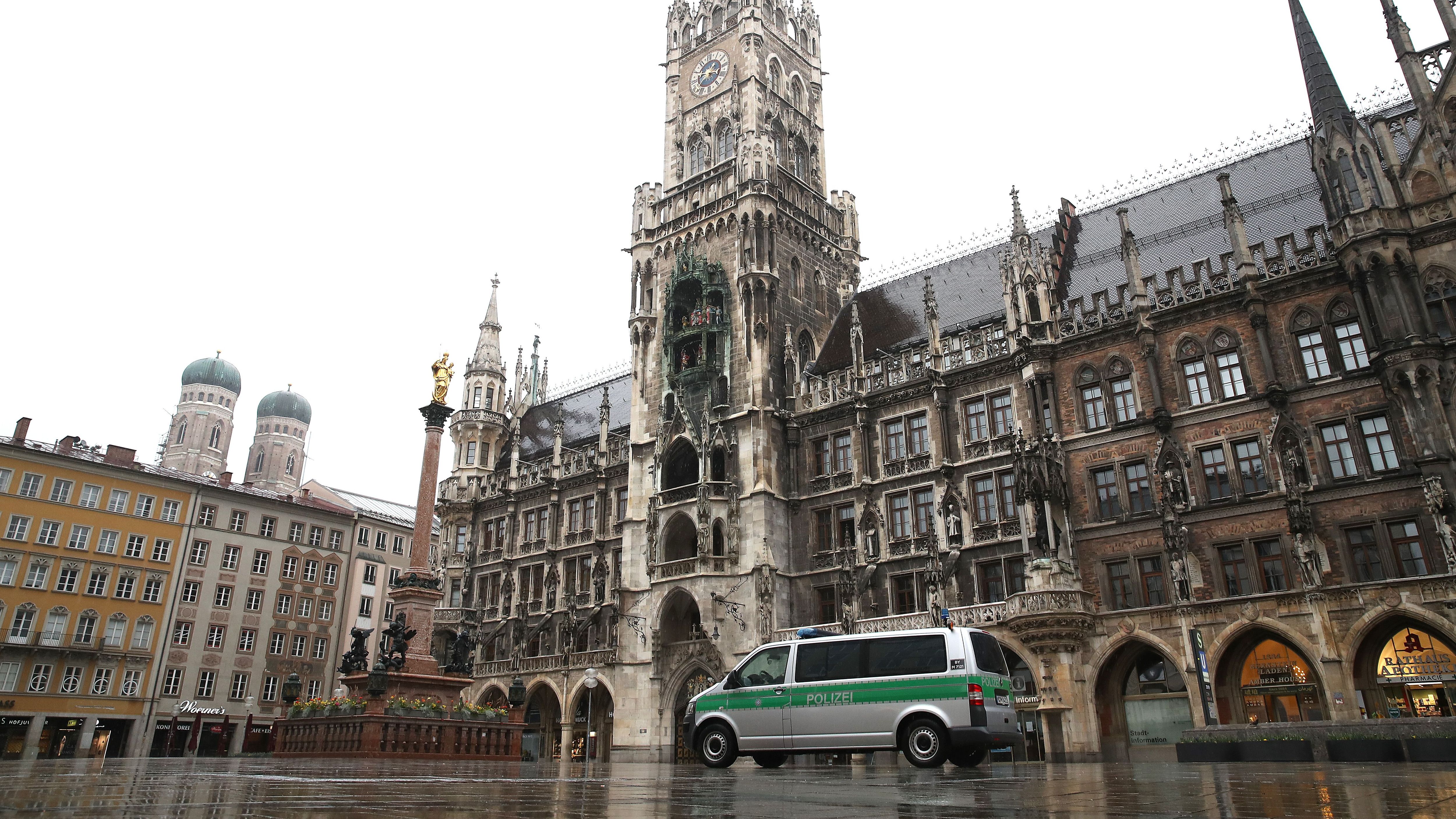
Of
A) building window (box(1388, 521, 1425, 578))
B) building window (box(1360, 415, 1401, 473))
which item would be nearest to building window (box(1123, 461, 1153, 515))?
building window (box(1360, 415, 1401, 473))

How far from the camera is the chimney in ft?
163

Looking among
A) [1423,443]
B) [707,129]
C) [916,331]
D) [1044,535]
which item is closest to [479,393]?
[707,129]

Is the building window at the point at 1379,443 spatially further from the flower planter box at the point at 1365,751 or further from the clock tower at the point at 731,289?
the clock tower at the point at 731,289

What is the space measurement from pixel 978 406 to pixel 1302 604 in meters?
12.1

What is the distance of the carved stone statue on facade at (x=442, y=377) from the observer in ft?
111

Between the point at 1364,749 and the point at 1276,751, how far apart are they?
51.8 inches

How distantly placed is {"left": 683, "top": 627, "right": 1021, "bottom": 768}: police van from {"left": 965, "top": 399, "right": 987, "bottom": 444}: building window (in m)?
19.9

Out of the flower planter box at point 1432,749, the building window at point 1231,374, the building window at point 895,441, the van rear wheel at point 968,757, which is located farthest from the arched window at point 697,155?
the flower planter box at point 1432,749

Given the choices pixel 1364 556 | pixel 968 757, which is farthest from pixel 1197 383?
pixel 968 757

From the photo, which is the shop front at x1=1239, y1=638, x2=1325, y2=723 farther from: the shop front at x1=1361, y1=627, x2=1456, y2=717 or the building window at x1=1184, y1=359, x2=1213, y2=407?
the building window at x1=1184, y1=359, x2=1213, y2=407

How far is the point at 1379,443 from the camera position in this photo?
26047 mm

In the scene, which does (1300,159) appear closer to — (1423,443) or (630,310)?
(1423,443)

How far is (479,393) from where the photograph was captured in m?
55.0

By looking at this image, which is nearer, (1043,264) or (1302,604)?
(1302,604)
